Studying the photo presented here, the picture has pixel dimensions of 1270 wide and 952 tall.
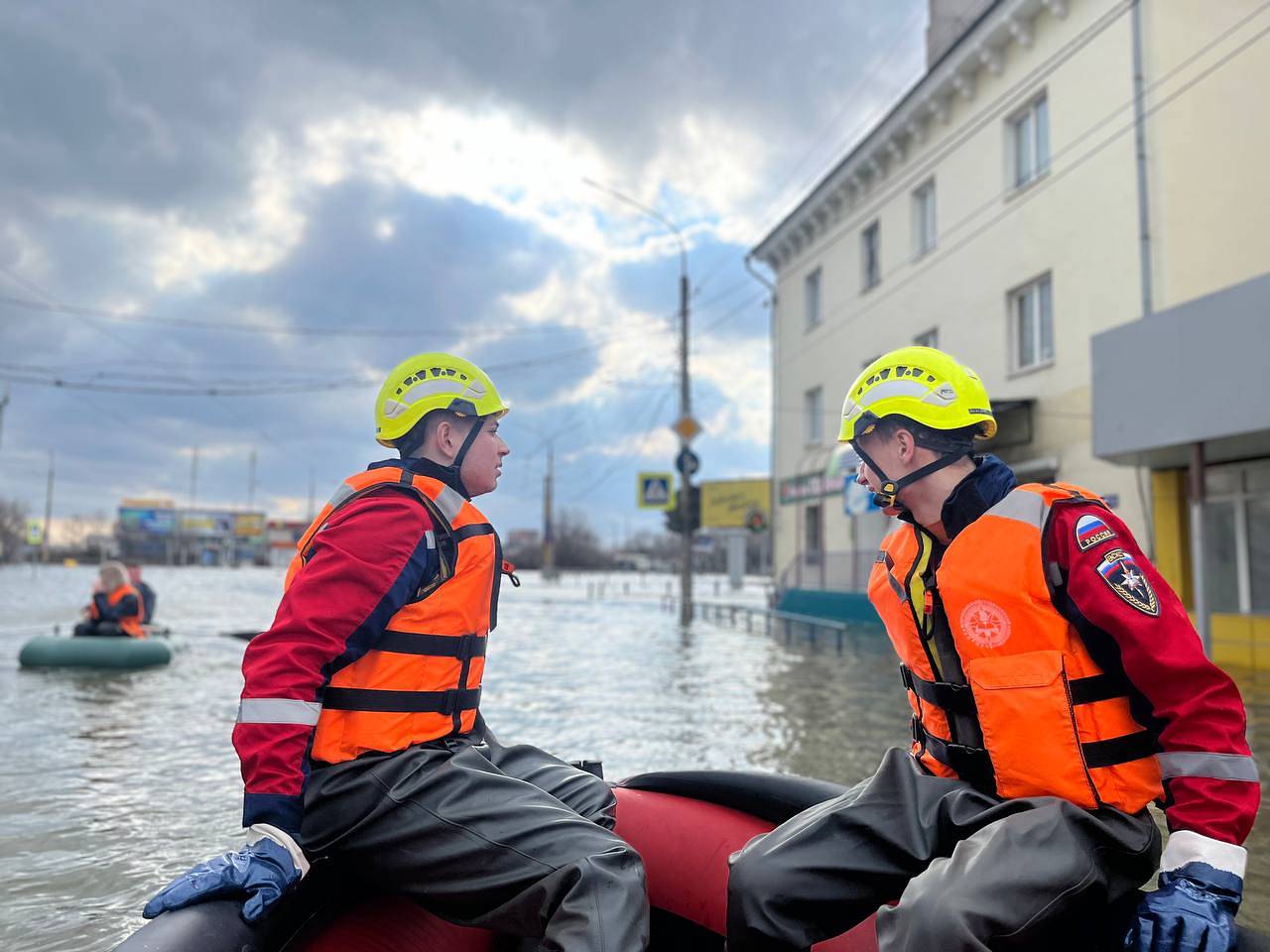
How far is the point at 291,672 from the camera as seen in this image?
2361 millimetres

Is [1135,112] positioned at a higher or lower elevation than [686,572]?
higher

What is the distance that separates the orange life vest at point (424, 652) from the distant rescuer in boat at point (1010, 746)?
0.92 meters

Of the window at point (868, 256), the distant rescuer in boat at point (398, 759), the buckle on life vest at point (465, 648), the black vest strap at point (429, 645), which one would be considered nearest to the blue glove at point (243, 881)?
the distant rescuer in boat at point (398, 759)

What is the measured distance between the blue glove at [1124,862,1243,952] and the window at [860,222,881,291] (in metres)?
22.3

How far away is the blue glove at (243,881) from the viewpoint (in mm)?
2092

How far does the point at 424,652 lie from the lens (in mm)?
2596

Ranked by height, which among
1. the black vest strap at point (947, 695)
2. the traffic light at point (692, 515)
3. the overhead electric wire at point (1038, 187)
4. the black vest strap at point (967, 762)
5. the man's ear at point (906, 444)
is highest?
the overhead electric wire at point (1038, 187)

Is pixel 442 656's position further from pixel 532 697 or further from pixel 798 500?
pixel 798 500

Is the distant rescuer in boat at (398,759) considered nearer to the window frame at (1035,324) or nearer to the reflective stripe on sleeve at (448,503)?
the reflective stripe on sleeve at (448,503)

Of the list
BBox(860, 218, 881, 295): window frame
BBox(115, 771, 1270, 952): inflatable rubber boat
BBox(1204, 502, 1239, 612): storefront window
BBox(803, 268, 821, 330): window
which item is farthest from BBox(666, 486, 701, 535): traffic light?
BBox(115, 771, 1270, 952): inflatable rubber boat

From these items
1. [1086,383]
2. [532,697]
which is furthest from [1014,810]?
[1086,383]

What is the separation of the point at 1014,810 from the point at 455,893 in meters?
1.39

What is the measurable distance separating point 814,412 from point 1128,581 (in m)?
24.4

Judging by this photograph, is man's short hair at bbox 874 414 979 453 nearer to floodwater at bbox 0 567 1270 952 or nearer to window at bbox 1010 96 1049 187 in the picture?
floodwater at bbox 0 567 1270 952
